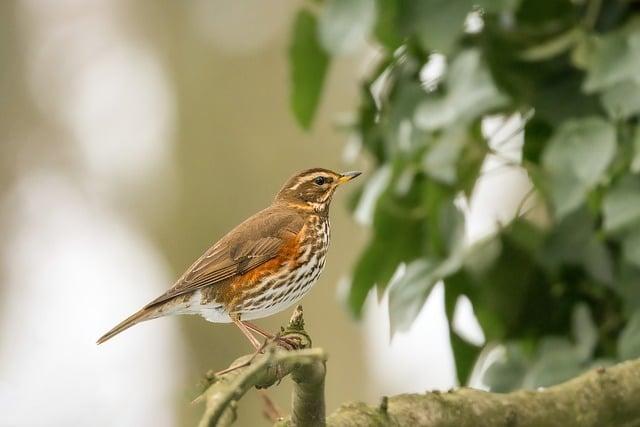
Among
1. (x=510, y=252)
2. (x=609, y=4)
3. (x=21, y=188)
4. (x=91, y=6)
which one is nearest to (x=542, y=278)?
(x=510, y=252)

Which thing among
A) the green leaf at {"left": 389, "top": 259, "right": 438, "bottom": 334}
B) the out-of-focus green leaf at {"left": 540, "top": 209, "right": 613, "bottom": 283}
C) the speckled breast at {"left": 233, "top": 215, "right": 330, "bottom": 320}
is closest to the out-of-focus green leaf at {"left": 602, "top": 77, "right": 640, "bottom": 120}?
the out-of-focus green leaf at {"left": 540, "top": 209, "right": 613, "bottom": 283}

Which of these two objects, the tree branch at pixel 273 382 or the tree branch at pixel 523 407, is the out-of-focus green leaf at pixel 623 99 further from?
the tree branch at pixel 273 382

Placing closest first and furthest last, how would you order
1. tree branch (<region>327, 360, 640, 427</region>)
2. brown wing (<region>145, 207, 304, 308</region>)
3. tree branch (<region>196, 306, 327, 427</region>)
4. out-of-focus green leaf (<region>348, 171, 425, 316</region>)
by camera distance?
tree branch (<region>196, 306, 327, 427</region>), tree branch (<region>327, 360, 640, 427</region>), brown wing (<region>145, 207, 304, 308</region>), out-of-focus green leaf (<region>348, 171, 425, 316</region>)

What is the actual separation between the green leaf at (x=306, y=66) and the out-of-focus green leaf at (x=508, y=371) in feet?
2.83

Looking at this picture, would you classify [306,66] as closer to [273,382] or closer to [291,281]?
[291,281]

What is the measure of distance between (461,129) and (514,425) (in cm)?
98

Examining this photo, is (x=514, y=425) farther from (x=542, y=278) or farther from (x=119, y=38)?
(x=119, y=38)

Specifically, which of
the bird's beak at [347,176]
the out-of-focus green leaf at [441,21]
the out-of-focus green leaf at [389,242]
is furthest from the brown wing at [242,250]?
the out-of-focus green leaf at [389,242]

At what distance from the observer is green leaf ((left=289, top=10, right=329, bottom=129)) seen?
299 centimetres

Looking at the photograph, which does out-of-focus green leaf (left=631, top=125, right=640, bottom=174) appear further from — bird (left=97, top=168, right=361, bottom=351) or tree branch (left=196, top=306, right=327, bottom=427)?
tree branch (left=196, top=306, right=327, bottom=427)

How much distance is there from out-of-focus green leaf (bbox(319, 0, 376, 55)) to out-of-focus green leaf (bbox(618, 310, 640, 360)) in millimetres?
969

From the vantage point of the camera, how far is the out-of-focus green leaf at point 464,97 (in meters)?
2.86

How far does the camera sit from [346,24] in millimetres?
2713

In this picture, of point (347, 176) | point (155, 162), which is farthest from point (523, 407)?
point (155, 162)
